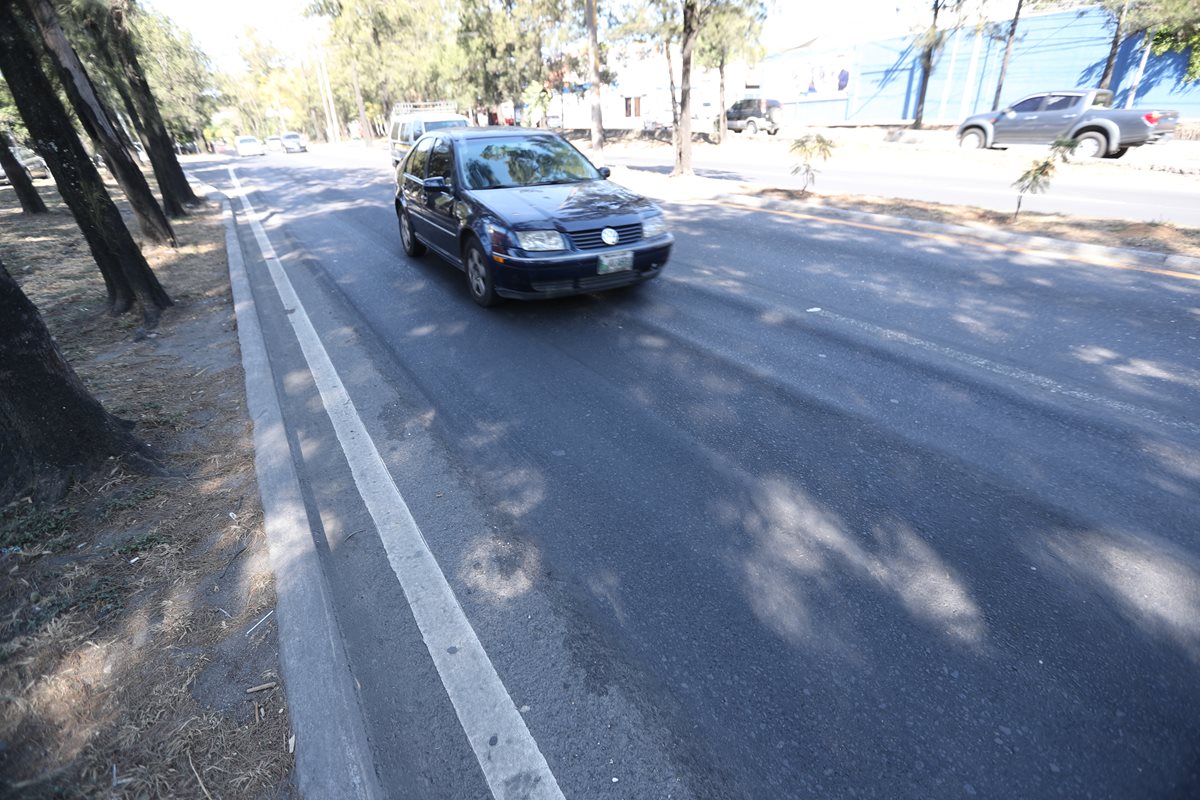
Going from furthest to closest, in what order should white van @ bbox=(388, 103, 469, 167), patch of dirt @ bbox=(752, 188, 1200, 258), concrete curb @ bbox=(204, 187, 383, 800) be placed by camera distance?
white van @ bbox=(388, 103, 469, 167) < patch of dirt @ bbox=(752, 188, 1200, 258) < concrete curb @ bbox=(204, 187, 383, 800)

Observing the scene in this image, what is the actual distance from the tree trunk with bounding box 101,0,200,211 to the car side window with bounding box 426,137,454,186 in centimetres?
994

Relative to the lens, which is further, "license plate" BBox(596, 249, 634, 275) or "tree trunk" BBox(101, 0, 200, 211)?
"tree trunk" BBox(101, 0, 200, 211)

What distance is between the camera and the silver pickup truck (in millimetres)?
15555

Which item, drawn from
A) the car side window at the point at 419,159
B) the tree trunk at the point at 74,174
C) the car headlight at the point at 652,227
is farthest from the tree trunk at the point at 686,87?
the tree trunk at the point at 74,174

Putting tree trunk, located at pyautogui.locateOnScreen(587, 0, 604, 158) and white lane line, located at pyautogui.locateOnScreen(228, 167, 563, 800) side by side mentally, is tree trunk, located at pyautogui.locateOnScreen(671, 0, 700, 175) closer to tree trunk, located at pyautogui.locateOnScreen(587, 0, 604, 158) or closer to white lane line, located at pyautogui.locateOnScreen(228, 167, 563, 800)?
tree trunk, located at pyautogui.locateOnScreen(587, 0, 604, 158)

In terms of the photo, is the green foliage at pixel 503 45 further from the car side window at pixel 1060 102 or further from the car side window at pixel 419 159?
the car side window at pixel 419 159

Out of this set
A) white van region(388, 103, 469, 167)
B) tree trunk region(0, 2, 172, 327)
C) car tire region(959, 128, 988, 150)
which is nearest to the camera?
tree trunk region(0, 2, 172, 327)

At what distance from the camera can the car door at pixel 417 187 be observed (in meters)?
7.25

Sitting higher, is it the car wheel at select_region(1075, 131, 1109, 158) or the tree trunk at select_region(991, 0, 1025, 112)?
the tree trunk at select_region(991, 0, 1025, 112)

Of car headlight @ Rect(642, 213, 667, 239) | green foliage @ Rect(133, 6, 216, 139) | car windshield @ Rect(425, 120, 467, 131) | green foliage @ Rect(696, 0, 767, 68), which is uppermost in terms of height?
green foliage @ Rect(133, 6, 216, 139)

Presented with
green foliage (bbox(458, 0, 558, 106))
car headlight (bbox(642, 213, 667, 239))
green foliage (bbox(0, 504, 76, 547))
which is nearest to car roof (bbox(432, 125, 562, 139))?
car headlight (bbox(642, 213, 667, 239))

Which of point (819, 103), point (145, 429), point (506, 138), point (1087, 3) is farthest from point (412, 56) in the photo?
point (145, 429)

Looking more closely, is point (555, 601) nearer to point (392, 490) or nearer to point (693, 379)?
point (392, 490)

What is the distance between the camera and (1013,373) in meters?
4.30
